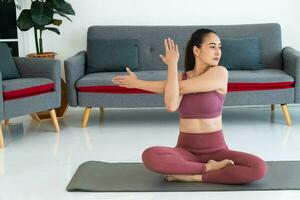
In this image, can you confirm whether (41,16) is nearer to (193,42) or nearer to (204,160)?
(193,42)

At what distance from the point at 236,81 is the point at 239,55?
457 millimetres

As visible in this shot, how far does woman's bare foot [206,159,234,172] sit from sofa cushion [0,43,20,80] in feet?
7.53

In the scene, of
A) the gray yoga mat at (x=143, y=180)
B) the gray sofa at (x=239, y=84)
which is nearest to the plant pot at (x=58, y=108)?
the gray sofa at (x=239, y=84)

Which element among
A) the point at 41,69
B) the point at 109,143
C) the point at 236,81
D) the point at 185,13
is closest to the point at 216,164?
the point at 109,143

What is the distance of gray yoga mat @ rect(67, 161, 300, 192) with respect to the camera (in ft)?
8.99

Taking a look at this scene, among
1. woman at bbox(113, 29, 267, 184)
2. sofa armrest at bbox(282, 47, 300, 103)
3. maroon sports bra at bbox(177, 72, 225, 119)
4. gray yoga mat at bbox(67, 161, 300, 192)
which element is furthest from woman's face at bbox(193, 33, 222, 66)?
sofa armrest at bbox(282, 47, 300, 103)

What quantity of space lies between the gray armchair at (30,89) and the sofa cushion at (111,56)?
1.75 feet

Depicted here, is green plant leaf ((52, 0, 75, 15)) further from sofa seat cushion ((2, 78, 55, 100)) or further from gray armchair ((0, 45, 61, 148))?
sofa seat cushion ((2, 78, 55, 100))

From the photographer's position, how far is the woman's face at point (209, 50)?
282 centimetres

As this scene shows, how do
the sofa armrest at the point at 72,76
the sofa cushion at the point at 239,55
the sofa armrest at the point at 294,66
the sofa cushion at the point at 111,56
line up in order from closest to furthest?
the sofa armrest at the point at 294,66 → the sofa armrest at the point at 72,76 → the sofa cushion at the point at 239,55 → the sofa cushion at the point at 111,56

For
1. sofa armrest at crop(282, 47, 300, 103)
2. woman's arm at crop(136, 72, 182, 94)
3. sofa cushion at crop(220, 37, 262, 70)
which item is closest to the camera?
woman's arm at crop(136, 72, 182, 94)

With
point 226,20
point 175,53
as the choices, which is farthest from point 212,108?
point 226,20

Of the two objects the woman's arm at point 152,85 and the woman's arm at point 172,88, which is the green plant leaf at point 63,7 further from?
the woman's arm at point 172,88

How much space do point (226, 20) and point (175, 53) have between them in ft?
8.45
